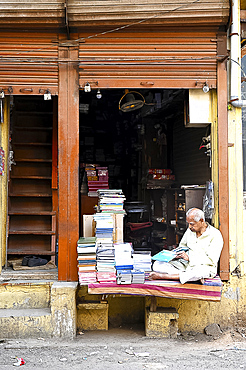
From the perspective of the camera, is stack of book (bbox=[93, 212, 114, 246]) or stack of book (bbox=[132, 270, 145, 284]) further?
stack of book (bbox=[93, 212, 114, 246])

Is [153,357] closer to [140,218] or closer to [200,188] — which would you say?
[200,188]

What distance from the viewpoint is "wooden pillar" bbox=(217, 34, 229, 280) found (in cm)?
587

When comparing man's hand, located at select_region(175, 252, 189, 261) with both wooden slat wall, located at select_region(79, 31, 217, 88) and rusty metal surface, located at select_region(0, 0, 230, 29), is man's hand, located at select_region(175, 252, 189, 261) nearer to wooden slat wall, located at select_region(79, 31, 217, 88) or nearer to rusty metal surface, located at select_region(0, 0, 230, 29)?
wooden slat wall, located at select_region(79, 31, 217, 88)

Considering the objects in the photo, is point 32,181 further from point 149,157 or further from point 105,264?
point 149,157

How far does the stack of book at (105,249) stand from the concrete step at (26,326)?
1.01 meters

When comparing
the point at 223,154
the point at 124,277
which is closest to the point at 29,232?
the point at 124,277

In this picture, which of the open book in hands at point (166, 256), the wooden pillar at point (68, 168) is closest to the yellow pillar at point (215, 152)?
the open book in hands at point (166, 256)

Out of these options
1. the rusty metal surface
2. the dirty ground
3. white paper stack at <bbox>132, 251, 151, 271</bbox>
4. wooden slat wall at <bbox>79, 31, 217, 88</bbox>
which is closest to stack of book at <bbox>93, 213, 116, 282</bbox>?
white paper stack at <bbox>132, 251, 151, 271</bbox>

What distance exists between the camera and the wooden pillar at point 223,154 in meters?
5.87

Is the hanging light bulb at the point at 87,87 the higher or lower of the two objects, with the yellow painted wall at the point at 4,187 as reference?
higher

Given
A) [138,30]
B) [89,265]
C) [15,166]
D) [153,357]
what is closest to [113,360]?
[153,357]

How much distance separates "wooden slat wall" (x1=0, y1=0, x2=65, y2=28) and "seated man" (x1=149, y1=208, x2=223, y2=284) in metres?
3.52

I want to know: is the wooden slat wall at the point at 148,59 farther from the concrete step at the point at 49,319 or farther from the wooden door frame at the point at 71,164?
the concrete step at the point at 49,319

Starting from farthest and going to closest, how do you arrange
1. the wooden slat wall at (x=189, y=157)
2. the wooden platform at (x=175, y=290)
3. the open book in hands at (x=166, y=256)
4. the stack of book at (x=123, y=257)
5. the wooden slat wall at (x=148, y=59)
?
the wooden slat wall at (x=189, y=157) < the wooden slat wall at (x=148, y=59) < the open book in hands at (x=166, y=256) < the stack of book at (x=123, y=257) < the wooden platform at (x=175, y=290)
